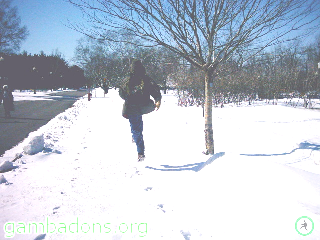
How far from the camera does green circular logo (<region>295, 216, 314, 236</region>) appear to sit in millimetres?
1375

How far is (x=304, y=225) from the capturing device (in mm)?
1421

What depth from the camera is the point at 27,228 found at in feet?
5.65

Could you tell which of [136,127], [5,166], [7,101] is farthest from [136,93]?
[7,101]

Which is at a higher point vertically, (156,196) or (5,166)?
(5,166)

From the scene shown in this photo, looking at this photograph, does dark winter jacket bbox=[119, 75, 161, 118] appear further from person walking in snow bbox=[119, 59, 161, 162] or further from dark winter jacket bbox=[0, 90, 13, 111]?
dark winter jacket bbox=[0, 90, 13, 111]

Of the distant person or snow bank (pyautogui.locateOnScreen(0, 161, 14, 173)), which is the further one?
the distant person

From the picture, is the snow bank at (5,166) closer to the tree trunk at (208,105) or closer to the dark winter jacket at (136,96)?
the dark winter jacket at (136,96)

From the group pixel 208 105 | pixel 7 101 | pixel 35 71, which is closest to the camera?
pixel 208 105

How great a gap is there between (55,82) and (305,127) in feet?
185

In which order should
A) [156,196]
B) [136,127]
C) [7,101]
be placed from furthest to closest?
[7,101] → [136,127] → [156,196]

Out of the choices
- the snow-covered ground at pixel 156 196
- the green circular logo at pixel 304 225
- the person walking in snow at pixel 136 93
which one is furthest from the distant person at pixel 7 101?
the green circular logo at pixel 304 225

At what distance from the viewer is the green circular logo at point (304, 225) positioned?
54.1 inches

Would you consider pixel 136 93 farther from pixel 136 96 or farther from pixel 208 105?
pixel 208 105

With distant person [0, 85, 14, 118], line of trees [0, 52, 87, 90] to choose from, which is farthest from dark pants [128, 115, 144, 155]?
line of trees [0, 52, 87, 90]
